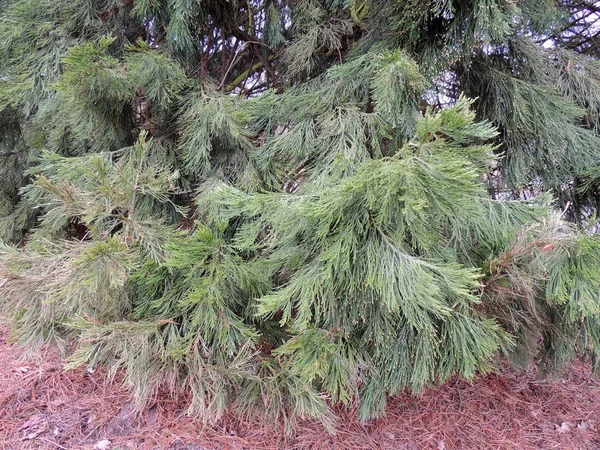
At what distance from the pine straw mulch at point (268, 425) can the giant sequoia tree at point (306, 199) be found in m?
0.34

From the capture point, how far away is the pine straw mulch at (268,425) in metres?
2.19

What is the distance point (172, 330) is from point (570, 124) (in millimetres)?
2462

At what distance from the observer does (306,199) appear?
1.38 m

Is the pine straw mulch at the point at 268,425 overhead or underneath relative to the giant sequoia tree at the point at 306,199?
underneath

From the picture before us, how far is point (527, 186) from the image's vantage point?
218 centimetres

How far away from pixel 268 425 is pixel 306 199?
5.16 ft

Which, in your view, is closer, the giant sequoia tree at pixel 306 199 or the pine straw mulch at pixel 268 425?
the giant sequoia tree at pixel 306 199

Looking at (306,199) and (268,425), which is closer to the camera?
(306,199)

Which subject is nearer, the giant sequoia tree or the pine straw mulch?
the giant sequoia tree

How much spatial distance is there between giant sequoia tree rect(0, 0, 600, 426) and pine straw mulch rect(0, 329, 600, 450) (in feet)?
1.12

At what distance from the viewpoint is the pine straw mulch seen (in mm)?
2188

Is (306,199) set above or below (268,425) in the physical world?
above

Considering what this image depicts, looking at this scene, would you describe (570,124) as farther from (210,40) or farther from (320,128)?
(210,40)

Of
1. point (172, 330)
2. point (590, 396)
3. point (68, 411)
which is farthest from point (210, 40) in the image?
point (590, 396)
